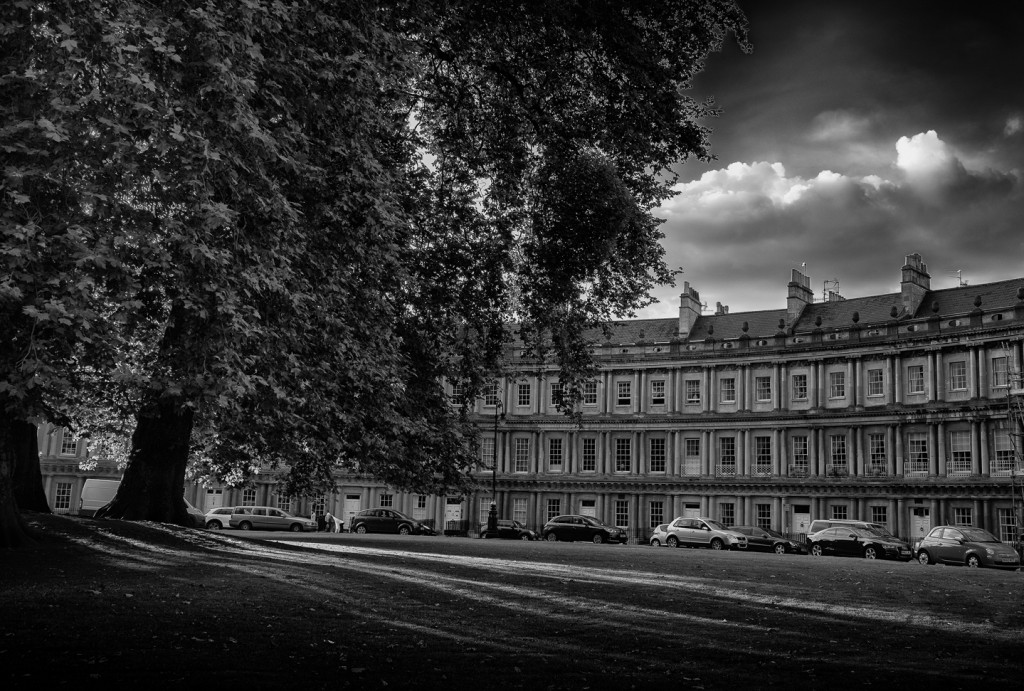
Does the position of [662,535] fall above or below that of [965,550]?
below

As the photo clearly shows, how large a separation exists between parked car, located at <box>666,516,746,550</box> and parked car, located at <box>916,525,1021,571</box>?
9.66 meters

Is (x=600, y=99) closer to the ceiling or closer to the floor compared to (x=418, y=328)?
closer to the ceiling

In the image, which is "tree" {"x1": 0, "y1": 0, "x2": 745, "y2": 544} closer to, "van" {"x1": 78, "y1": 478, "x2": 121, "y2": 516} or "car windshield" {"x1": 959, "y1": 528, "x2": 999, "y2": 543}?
"car windshield" {"x1": 959, "y1": 528, "x2": 999, "y2": 543}

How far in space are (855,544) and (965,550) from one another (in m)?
6.65

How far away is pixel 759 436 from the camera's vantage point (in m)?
61.8

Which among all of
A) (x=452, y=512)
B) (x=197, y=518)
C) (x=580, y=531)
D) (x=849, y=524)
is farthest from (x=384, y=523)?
(x=849, y=524)

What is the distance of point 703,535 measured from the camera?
46188 millimetres

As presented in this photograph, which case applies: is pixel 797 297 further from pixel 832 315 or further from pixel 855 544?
pixel 855 544

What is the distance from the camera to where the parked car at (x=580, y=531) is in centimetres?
5100

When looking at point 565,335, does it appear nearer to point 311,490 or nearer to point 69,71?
point 311,490

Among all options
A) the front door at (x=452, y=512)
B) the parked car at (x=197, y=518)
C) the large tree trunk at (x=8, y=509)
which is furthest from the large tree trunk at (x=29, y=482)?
the front door at (x=452, y=512)

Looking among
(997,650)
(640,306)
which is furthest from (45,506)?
(997,650)

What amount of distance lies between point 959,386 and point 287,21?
51.1 meters

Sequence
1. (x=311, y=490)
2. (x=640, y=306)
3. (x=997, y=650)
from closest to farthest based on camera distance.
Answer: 1. (x=997, y=650)
2. (x=640, y=306)
3. (x=311, y=490)
